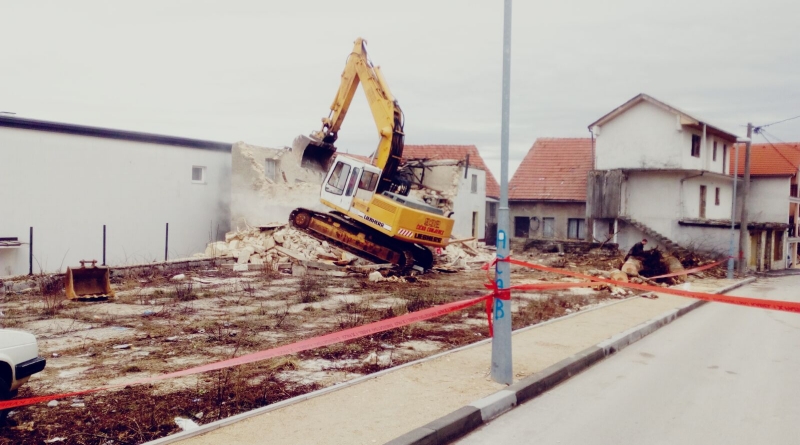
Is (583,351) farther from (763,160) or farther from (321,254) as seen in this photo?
(763,160)

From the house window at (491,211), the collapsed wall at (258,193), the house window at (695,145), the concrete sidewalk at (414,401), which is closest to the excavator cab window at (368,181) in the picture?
the concrete sidewalk at (414,401)

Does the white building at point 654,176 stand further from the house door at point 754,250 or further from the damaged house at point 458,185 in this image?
the damaged house at point 458,185

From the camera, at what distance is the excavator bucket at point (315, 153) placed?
59.9ft

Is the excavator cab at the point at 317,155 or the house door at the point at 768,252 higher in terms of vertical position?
the excavator cab at the point at 317,155

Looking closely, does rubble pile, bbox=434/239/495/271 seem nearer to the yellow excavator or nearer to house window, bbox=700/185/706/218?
the yellow excavator

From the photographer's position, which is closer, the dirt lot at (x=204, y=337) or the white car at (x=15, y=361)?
the white car at (x=15, y=361)

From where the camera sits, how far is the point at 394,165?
18531mm

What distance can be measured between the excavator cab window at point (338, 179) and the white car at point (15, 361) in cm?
1285

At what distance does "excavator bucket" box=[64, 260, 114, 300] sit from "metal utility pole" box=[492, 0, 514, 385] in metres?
9.16

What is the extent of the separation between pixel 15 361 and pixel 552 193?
33.5 m

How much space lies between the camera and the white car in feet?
16.8

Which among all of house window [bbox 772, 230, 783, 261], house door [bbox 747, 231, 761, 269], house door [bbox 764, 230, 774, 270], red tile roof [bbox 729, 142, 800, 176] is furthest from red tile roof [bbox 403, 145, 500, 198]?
house window [bbox 772, 230, 783, 261]

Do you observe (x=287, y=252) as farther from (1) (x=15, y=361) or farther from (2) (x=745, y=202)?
(2) (x=745, y=202)

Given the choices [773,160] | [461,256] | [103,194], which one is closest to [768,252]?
[773,160]
